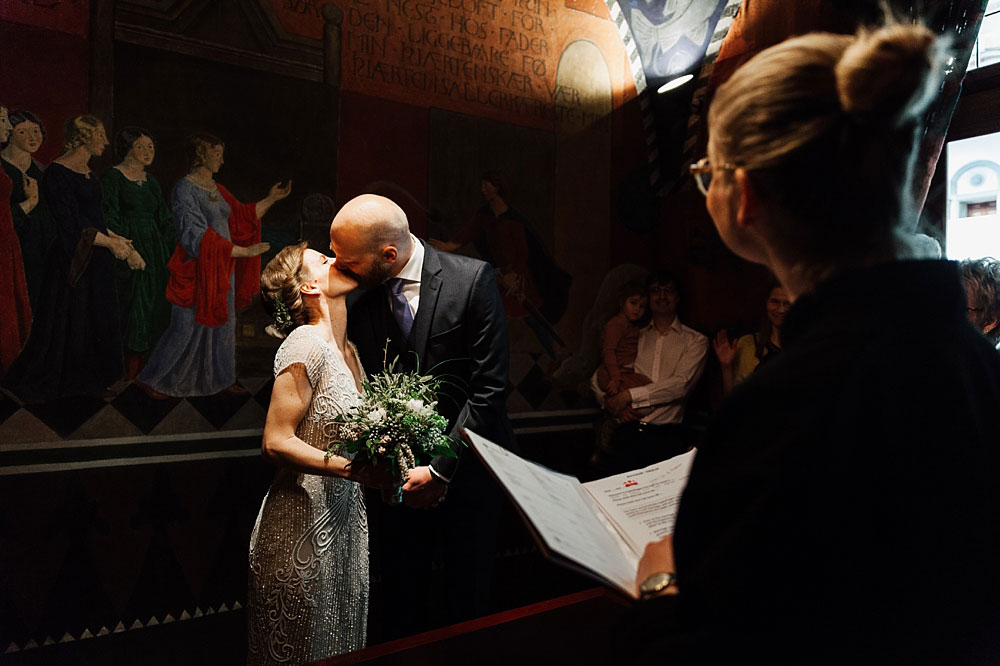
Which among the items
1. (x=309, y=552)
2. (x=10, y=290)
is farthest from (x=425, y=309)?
(x=10, y=290)

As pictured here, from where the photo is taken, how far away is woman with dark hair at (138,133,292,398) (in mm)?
4082

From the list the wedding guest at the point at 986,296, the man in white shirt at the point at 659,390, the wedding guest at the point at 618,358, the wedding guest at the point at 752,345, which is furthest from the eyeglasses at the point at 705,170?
the wedding guest at the point at 618,358

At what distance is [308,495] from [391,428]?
1.43 ft

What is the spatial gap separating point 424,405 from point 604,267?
3542mm

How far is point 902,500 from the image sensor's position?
88 centimetres

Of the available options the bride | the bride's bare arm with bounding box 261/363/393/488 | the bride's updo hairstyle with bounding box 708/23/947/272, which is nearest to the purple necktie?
the bride

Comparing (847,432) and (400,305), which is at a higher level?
(400,305)

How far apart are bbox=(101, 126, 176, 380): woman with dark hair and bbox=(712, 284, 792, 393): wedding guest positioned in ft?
10.8

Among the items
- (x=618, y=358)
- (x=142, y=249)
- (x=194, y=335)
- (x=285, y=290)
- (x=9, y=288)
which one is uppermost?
(x=142, y=249)

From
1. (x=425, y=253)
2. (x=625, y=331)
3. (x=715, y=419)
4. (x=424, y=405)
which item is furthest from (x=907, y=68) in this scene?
(x=625, y=331)

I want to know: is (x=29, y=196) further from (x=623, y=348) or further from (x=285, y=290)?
(x=623, y=348)

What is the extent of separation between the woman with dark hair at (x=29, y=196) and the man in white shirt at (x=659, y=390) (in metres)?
3.68

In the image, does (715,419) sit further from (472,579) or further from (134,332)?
(134,332)

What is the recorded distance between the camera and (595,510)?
1407mm
